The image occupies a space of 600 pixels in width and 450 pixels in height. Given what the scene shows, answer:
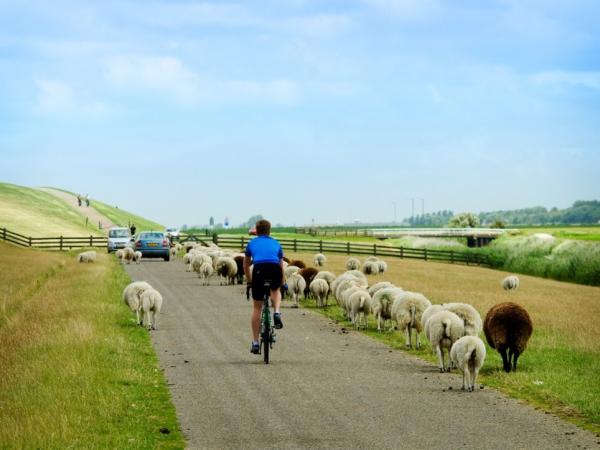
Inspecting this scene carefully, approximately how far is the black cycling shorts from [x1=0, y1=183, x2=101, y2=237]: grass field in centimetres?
9191

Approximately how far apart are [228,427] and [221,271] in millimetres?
26206

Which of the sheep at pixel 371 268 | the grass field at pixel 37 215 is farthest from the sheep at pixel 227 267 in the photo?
the grass field at pixel 37 215

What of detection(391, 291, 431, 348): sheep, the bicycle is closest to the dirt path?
detection(391, 291, 431, 348): sheep

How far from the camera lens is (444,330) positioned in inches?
575

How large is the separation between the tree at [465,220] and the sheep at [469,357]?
6112 inches

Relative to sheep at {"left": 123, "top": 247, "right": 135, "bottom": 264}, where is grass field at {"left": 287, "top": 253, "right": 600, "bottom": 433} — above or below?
below

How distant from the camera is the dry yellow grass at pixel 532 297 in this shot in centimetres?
2429

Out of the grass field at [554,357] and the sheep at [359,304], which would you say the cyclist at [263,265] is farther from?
the sheep at [359,304]

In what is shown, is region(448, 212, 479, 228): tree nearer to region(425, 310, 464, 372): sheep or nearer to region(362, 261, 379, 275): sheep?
region(362, 261, 379, 275): sheep

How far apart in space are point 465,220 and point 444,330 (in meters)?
156

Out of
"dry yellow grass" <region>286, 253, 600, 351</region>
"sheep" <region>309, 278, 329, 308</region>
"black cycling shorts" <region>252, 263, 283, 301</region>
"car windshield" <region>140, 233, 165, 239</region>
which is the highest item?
"car windshield" <region>140, 233, 165, 239</region>

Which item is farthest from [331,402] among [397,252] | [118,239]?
[397,252]

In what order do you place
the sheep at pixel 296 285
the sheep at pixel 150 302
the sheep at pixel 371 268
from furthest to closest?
the sheep at pixel 371 268
the sheep at pixel 296 285
the sheep at pixel 150 302

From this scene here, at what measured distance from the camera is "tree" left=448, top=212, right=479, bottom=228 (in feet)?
547
